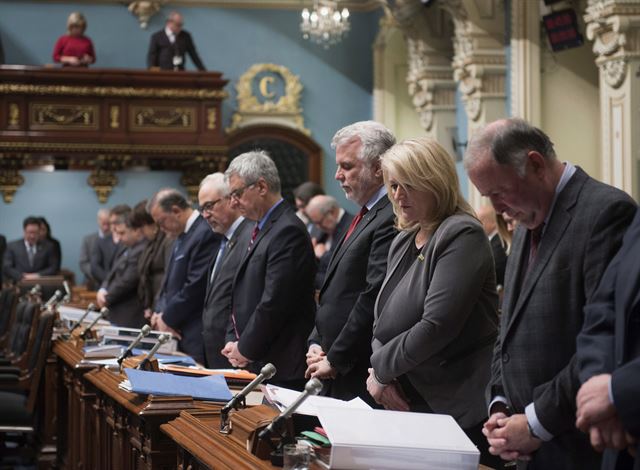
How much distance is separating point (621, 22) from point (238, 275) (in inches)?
191

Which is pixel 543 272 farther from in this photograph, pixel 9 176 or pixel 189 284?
pixel 9 176

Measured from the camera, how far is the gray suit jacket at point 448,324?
3490 millimetres

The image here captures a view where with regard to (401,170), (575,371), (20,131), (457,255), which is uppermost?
(20,131)

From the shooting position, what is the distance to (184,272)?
6.53m

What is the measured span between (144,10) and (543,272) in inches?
506

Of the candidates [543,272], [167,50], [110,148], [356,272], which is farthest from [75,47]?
[543,272]

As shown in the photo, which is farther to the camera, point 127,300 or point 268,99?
point 268,99

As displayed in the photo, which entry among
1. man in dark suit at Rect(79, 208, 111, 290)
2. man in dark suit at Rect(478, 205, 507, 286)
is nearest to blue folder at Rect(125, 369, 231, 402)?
man in dark suit at Rect(478, 205, 507, 286)

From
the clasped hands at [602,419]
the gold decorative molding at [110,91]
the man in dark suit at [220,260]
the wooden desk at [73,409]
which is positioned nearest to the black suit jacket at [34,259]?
the gold decorative molding at [110,91]

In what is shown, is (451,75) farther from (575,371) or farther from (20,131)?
(575,371)

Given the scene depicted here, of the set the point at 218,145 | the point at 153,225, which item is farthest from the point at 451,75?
the point at 153,225

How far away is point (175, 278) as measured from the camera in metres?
6.54

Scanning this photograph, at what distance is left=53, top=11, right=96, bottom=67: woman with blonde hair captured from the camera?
45.8 feet

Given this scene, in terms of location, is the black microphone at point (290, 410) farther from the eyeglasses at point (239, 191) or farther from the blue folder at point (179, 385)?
the eyeglasses at point (239, 191)
